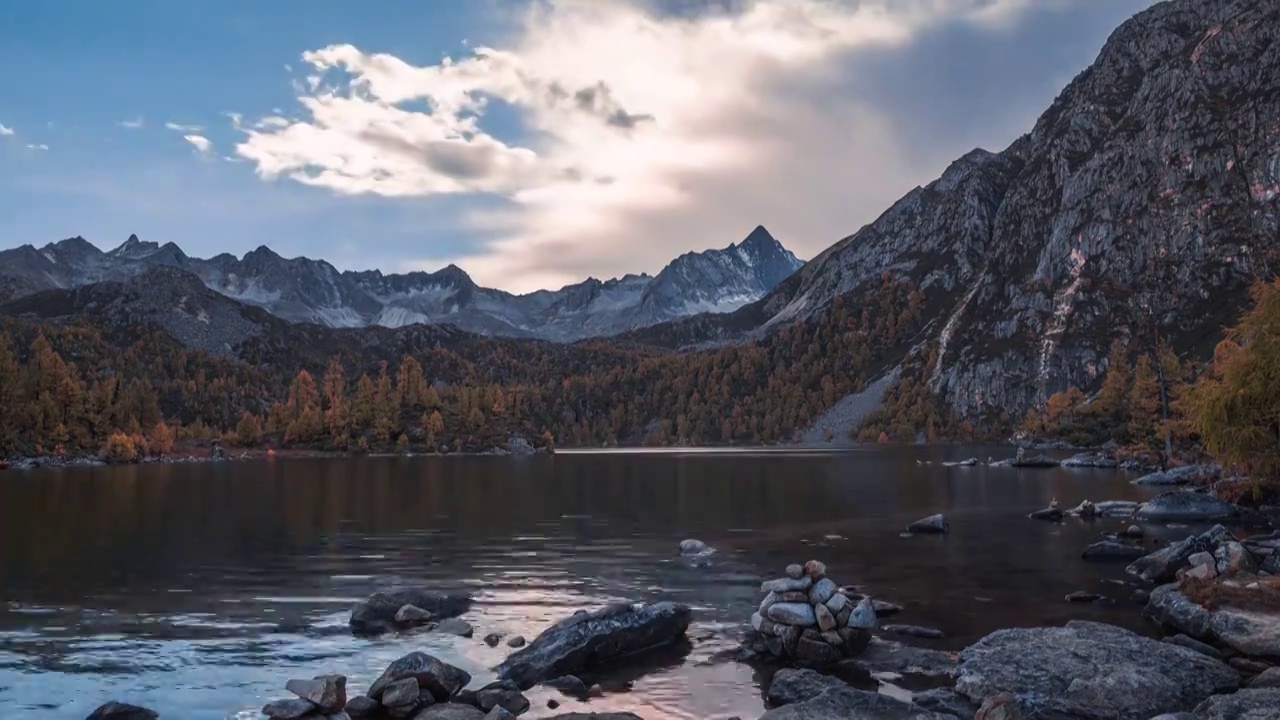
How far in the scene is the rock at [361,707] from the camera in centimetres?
2300

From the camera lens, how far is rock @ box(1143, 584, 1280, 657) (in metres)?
27.0

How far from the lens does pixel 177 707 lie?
23906mm

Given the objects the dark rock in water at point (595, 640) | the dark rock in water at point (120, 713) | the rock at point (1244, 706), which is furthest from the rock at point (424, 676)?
the rock at point (1244, 706)

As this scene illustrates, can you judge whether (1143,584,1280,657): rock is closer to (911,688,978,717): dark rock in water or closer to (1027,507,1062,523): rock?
(911,688,978,717): dark rock in water

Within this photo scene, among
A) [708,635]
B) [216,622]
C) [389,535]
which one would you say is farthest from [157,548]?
[708,635]

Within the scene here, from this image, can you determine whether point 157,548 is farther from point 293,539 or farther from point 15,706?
point 15,706

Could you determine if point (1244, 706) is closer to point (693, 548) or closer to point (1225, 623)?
point (1225, 623)

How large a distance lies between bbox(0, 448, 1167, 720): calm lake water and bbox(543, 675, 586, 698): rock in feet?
2.33

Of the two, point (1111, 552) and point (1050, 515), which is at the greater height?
point (1111, 552)

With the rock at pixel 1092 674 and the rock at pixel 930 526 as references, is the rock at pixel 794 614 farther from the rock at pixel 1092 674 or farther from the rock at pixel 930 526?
the rock at pixel 930 526

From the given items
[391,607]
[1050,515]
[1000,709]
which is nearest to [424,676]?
[391,607]

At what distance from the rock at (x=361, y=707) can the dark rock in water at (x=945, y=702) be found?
15100 mm

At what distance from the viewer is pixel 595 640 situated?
1130 inches

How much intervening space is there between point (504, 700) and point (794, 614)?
1108 centimetres
